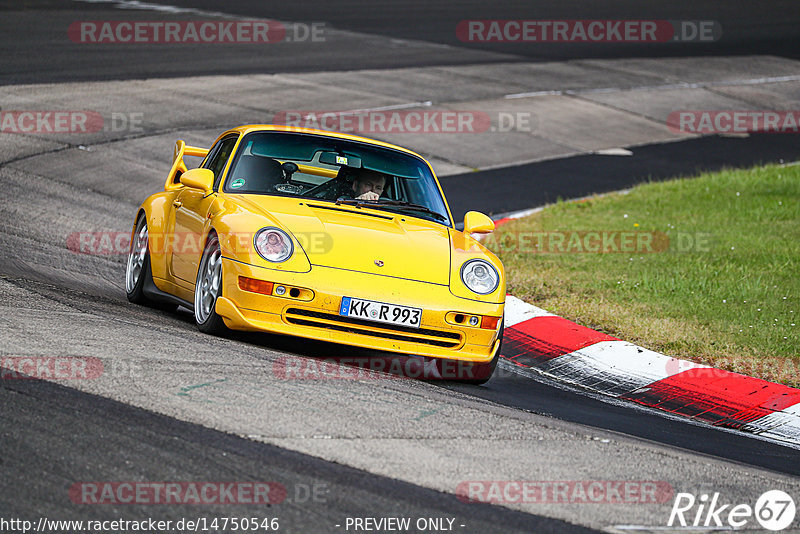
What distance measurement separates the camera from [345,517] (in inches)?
159

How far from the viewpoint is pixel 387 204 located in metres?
7.55

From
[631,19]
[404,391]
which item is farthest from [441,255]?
[631,19]

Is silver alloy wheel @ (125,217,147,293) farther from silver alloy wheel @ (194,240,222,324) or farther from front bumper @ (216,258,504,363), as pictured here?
front bumper @ (216,258,504,363)

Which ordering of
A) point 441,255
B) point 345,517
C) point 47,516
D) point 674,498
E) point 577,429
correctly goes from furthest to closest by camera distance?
point 441,255
point 577,429
point 674,498
point 345,517
point 47,516

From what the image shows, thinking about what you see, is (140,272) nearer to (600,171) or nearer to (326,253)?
(326,253)

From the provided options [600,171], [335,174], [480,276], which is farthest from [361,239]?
[600,171]

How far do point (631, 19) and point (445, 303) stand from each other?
88.6ft

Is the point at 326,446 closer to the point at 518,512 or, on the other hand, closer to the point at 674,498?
the point at 518,512

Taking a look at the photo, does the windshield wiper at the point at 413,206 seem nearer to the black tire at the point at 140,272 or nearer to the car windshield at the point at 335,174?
the car windshield at the point at 335,174

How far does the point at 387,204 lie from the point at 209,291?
4.72 feet

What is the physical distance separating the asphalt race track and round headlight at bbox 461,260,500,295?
0.61 meters

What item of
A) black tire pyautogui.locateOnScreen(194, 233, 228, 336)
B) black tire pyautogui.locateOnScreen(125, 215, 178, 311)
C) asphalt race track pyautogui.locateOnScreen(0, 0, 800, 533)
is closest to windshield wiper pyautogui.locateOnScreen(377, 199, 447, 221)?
asphalt race track pyautogui.locateOnScreen(0, 0, 800, 533)

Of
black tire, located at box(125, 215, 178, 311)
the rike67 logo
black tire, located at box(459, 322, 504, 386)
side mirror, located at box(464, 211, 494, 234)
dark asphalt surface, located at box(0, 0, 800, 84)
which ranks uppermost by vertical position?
dark asphalt surface, located at box(0, 0, 800, 84)

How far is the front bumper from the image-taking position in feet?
20.8
